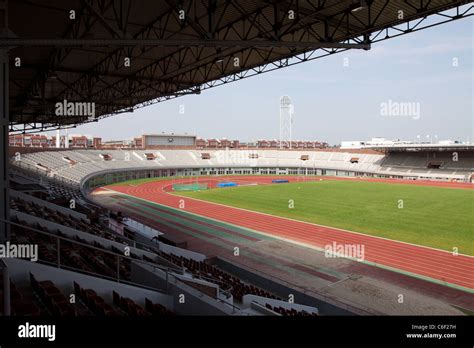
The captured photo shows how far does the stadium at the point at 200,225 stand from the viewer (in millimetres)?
7957

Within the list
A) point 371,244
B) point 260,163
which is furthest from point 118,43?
point 260,163

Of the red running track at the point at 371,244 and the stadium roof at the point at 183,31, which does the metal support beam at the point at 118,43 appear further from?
the red running track at the point at 371,244

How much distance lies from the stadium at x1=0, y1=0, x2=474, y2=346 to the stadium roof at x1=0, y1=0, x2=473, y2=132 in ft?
0.24

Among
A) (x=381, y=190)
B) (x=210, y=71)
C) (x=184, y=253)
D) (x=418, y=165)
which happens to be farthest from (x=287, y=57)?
(x=418, y=165)

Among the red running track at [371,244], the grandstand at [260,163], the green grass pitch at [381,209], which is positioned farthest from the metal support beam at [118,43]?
the grandstand at [260,163]

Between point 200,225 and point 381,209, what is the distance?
52.8 feet

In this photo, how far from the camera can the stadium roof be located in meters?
9.31

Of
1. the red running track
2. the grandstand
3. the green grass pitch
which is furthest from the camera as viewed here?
the grandstand

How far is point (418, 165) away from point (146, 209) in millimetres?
51734

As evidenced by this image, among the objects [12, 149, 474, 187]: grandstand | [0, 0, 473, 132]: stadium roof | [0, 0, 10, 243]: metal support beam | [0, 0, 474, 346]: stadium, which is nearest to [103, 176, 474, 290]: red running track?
[0, 0, 474, 346]: stadium

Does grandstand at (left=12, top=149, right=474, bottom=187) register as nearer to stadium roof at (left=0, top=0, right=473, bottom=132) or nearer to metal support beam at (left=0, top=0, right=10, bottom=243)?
stadium roof at (left=0, top=0, right=473, bottom=132)

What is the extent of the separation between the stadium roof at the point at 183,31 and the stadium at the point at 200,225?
2.9 inches

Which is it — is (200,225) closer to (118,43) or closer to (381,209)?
(381,209)

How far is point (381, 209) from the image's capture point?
30016 mm
